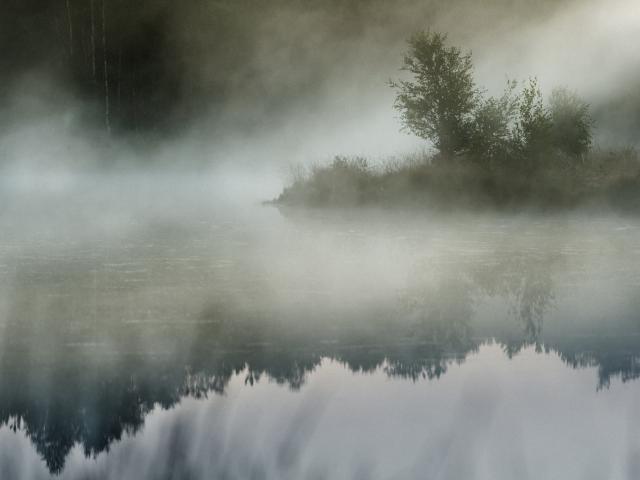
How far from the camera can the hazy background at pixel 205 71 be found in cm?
12231

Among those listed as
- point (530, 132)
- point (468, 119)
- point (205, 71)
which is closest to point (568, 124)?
point (530, 132)

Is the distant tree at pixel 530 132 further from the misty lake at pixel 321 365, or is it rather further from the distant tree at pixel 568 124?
the misty lake at pixel 321 365

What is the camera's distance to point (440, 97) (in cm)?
3816

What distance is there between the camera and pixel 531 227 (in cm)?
2503

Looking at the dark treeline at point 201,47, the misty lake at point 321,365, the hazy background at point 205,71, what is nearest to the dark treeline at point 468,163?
the misty lake at point 321,365

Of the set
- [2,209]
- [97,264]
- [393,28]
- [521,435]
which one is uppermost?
[393,28]

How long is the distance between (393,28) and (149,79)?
121 feet

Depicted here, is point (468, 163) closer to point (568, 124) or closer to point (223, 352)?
point (568, 124)

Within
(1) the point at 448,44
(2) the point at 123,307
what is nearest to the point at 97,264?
(2) the point at 123,307

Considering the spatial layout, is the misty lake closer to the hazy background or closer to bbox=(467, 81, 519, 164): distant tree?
bbox=(467, 81, 519, 164): distant tree

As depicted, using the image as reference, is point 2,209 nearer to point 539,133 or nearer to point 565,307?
point 539,133

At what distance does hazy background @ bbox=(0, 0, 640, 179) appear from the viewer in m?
Result: 122

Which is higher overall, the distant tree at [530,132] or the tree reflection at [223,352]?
the distant tree at [530,132]

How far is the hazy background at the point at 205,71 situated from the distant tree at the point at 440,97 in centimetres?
6684
